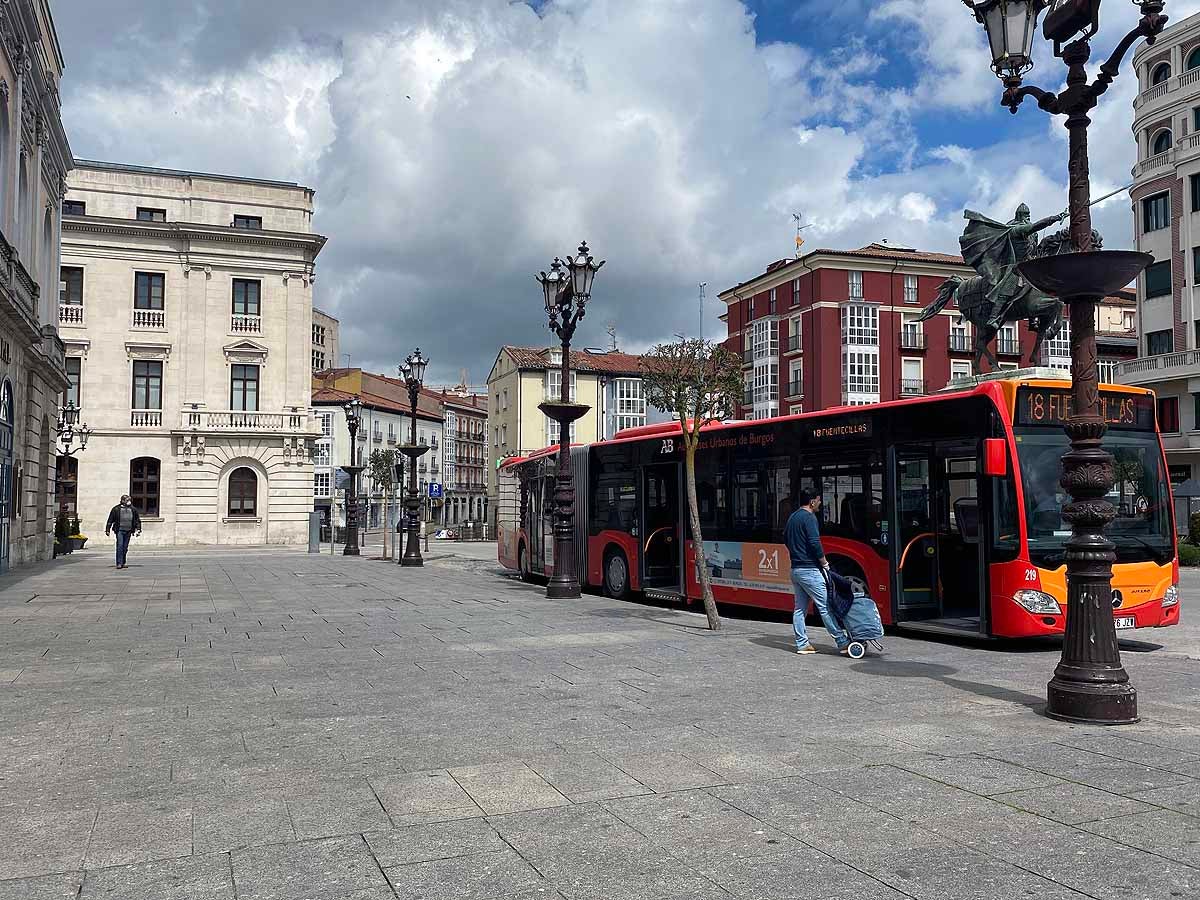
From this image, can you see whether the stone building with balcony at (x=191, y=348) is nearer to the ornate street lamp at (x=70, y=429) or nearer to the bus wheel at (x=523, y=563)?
the ornate street lamp at (x=70, y=429)

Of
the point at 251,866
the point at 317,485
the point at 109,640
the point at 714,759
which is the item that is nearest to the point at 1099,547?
the point at 714,759

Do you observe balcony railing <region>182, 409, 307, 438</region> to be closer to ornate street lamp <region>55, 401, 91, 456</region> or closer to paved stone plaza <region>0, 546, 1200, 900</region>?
ornate street lamp <region>55, 401, 91, 456</region>

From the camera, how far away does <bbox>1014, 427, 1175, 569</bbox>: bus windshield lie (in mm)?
10719

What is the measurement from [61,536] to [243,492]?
511 inches

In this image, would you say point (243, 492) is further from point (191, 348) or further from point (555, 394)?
point (555, 394)

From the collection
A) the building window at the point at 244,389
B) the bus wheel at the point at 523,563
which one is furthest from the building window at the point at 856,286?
the bus wheel at the point at 523,563

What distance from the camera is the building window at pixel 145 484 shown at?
4469 centimetres

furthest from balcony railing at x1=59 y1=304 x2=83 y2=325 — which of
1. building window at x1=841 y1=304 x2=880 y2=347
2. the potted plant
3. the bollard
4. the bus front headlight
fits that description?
the bus front headlight

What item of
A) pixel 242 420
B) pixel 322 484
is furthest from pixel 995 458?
pixel 322 484

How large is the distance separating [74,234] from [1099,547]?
47.0 meters

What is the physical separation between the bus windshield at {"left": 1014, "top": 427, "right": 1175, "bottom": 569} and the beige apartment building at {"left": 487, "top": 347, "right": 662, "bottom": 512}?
69.0 meters

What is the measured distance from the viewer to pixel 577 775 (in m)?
5.50

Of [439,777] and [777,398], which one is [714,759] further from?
[777,398]

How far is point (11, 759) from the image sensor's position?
5.87 metres
